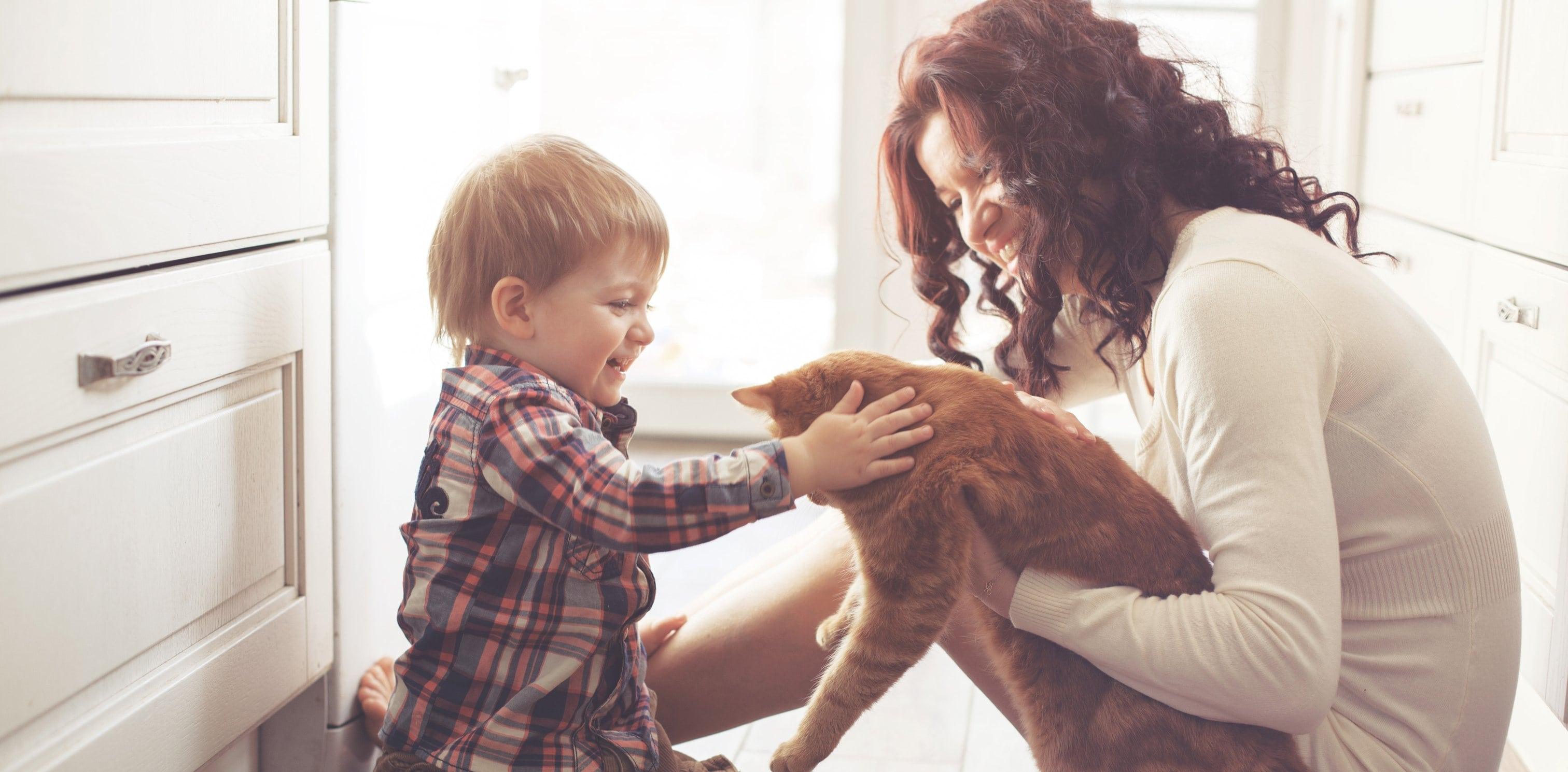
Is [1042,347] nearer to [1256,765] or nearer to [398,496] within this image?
[1256,765]

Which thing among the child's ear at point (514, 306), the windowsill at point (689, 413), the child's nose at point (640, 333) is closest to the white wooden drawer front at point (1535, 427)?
the child's nose at point (640, 333)

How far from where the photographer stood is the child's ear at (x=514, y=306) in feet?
3.76

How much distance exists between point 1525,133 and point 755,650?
1254 millimetres

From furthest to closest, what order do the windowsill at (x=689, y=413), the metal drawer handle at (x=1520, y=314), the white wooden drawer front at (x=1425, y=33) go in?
the windowsill at (x=689, y=413) < the white wooden drawer front at (x=1425, y=33) < the metal drawer handle at (x=1520, y=314)

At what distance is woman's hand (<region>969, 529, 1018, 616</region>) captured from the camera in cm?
105

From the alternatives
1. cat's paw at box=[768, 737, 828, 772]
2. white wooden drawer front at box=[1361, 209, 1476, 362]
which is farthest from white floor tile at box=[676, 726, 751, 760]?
white wooden drawer front at box=[1361, 209, 1476, 362]

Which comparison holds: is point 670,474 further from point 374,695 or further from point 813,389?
point 374,695

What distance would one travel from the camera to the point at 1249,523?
0.94m

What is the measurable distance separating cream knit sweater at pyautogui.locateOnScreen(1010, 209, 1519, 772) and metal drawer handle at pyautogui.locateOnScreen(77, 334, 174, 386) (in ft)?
2.52

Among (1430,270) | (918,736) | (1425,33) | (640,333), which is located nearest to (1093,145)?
(640,333)

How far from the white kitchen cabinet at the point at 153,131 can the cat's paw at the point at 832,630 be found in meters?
0.70

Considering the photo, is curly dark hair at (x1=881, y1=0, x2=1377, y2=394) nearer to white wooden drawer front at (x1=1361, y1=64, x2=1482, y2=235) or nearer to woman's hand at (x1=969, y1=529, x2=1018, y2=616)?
woman's hand at (x1=969, y1=529, x2=1018, y2=616)

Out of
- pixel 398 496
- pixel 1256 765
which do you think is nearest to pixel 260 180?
pixel 398 496

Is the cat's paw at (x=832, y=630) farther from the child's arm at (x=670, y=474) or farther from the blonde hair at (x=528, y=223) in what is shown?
the blonde hair at (x=528, y=223)
